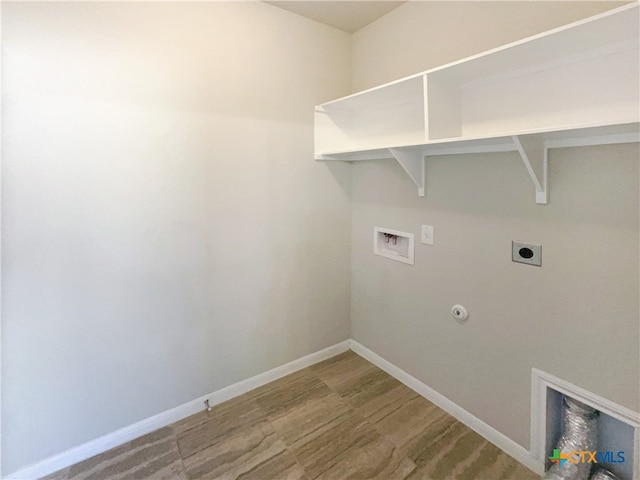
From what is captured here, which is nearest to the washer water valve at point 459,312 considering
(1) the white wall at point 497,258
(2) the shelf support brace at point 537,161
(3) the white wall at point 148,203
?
(1) the white wall at point 497,258

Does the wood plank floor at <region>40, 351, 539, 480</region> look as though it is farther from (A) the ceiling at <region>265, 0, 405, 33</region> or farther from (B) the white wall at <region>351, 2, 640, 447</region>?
(A) the ceiling at <region>265, 0, 405, 33</region>

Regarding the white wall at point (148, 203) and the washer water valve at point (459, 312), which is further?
the washer water valve at point (459, 312)

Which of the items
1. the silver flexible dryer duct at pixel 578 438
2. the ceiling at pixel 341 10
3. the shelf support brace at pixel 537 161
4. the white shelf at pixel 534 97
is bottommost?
the silver flexible dryer duct at pixel 578 438

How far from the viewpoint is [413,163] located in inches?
74.0

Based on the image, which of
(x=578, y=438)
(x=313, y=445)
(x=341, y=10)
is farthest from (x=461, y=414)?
(x=341, y=10)

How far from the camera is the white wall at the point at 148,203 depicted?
4.65ft

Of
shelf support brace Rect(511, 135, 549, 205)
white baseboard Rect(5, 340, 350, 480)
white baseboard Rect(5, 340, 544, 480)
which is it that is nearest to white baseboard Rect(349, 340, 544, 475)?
white baseboard Rect(5, 340, 544, 480)

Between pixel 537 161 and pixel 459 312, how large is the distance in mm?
870

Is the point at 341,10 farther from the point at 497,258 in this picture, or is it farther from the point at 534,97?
the point at 497,258

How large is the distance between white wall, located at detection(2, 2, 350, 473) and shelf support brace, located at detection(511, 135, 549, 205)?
51.4 inches

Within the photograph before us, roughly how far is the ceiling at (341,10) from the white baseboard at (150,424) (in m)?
2.34

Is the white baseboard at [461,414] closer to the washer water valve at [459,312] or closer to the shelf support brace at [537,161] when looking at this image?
the washer water valve at [459,312]

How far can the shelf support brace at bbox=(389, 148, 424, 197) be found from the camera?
5.96 feet

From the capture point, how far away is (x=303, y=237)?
229 centimetres
